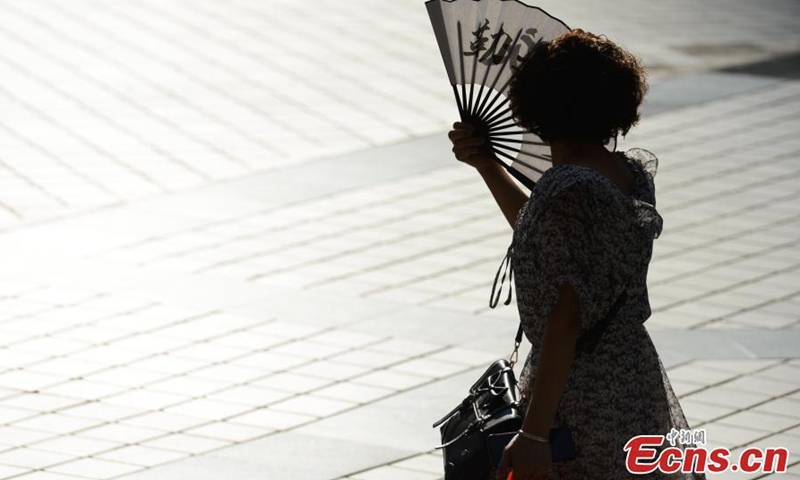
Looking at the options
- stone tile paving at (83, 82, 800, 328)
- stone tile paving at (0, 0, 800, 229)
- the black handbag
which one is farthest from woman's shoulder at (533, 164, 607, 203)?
stone tile paving at (0, 0, 800, 229)

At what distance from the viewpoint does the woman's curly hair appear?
2895 millimetres

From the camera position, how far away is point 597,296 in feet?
9.39

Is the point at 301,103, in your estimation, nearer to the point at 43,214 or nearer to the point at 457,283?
the point at 43,214

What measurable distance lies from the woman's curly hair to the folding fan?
8.5 inches

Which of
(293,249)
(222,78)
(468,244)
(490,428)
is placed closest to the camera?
(490,428)

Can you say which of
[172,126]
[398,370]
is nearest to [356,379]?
[398,370]

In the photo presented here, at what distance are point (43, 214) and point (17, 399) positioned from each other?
9.04ft

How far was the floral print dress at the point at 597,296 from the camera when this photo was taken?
2855 millimetres

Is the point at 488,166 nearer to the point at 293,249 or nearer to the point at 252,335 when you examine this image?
the point at 252,335

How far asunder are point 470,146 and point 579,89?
0.44 meters

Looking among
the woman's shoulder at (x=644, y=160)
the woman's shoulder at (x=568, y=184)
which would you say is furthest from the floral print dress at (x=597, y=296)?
the woman's shoulder at (x=644, y=160)

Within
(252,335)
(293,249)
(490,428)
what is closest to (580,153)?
(490,428)

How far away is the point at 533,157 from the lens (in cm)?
343

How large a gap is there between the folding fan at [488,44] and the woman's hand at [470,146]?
0.06ft
